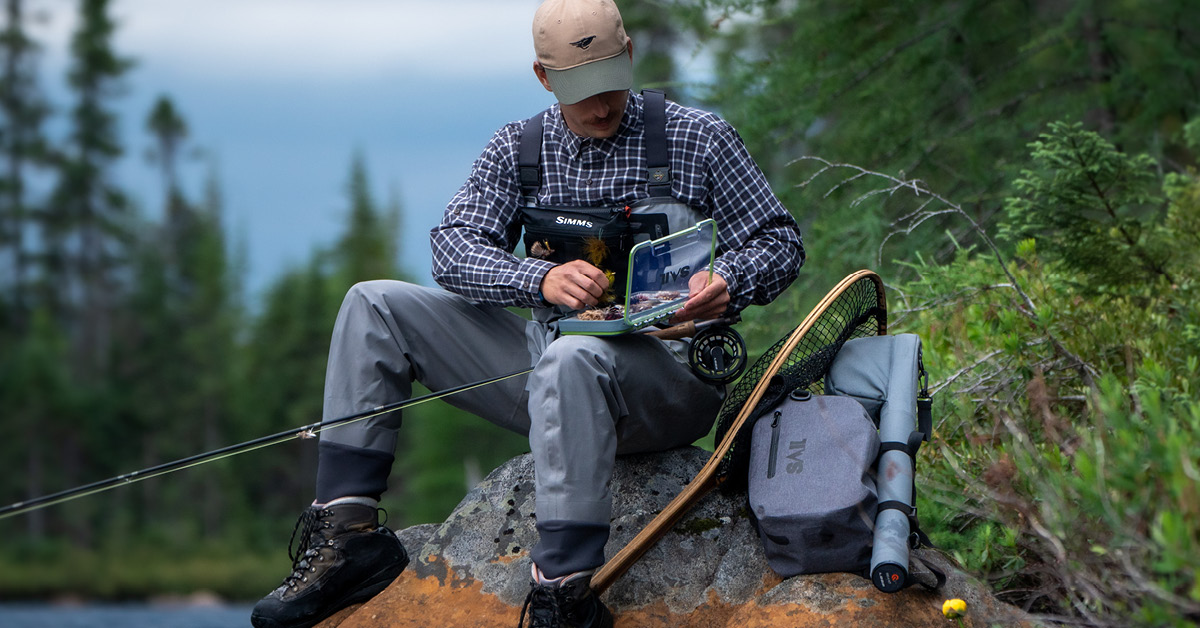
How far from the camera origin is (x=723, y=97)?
Answer: 7453 mm

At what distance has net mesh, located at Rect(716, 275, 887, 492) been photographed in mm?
3482

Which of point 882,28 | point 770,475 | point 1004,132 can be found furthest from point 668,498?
point 882,28

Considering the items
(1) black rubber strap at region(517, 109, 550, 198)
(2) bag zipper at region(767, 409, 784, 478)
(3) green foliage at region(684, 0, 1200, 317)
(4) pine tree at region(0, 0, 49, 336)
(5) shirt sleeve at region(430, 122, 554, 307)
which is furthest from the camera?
(4) pine tree at region(0, 0, 49, 336)

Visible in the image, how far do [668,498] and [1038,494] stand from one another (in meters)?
1.16

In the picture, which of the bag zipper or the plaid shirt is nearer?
the bag zipper

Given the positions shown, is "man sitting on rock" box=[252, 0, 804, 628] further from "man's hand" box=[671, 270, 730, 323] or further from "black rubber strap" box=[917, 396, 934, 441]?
"black rubber strap" box=[917, 396, 934, 441]

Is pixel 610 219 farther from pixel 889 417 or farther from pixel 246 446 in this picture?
pixel 246 446

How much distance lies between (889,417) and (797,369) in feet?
1.08

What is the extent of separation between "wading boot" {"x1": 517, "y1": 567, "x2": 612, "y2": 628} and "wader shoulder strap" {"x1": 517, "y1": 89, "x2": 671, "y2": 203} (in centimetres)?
121

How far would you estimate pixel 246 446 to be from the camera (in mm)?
3002

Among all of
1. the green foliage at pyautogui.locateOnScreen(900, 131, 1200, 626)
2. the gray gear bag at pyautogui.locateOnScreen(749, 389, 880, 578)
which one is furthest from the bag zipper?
the green foliage at pyautogui.locateOnScreen(900, 131, 1200, 626)

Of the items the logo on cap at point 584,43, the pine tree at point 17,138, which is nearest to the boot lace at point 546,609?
the logo on cap at point 584,43

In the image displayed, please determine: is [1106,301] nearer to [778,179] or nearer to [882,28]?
[882,28]

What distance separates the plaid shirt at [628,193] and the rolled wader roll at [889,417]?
0.33 m
